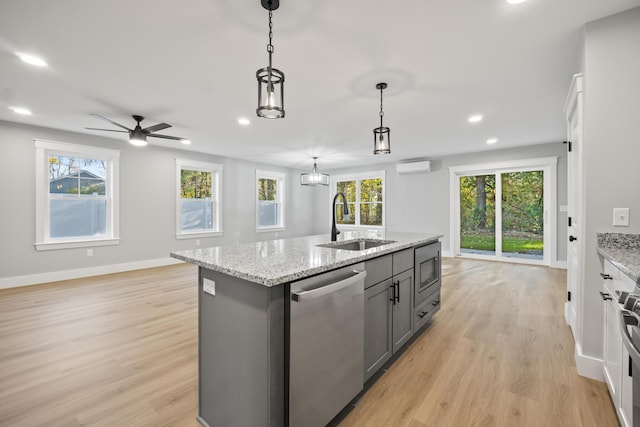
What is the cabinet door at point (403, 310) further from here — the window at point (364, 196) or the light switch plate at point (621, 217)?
the window at point (364, 196)

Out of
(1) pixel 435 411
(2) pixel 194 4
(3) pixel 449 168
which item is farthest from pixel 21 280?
(3) pixel 449 168

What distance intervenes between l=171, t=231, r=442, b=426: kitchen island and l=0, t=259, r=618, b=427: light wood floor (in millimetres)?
380

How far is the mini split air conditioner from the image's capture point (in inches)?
275

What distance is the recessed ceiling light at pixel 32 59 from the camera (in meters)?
2.43

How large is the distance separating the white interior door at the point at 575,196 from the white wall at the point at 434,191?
139 inches

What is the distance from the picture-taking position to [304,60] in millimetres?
2518

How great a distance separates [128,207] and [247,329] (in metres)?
5.33

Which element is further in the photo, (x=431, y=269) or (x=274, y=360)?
(x=431, y=269)

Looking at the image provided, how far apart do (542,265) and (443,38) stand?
5601mm

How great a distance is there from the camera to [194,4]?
184cm

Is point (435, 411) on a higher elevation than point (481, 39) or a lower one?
lower

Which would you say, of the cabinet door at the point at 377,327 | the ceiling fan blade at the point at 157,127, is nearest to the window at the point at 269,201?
the ceiling fan blade at the point at 157,127

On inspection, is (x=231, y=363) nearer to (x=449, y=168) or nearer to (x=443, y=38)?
(x=443, y=38)

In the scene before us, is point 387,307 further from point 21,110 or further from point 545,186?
point 545,186
